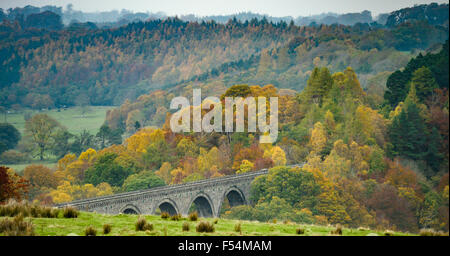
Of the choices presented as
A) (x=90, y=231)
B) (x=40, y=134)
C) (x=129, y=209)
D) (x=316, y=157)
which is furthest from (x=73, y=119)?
(x=90, y=231)

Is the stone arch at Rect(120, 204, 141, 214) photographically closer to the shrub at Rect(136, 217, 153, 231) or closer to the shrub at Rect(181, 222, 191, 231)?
the shrub at Rect(136, 217, 153, 231)

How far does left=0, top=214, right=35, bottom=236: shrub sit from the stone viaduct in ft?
92.7

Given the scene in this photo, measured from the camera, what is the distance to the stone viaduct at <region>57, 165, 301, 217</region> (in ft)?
173

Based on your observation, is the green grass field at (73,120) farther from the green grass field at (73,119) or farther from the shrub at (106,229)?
the shrub at (106,229)

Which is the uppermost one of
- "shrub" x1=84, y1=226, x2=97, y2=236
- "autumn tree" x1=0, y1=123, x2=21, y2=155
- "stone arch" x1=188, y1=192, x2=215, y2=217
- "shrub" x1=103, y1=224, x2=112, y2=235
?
"shrub" x1=84, y1=226, x2=97, y2=236

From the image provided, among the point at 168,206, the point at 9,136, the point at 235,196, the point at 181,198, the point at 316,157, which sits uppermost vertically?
the point at 316,157

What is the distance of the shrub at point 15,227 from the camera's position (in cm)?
1727

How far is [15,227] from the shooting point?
1762 cm

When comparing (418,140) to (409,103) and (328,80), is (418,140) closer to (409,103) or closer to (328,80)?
(409,103)

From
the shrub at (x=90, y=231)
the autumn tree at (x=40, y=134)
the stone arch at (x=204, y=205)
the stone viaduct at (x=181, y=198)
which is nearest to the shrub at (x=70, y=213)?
the shrub at (x=90, y=231)

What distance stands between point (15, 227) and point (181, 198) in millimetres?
47699

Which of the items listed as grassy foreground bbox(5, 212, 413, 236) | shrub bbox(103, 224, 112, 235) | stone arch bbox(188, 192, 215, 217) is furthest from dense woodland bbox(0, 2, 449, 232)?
shrub bbox(103, 224, 112, 235)

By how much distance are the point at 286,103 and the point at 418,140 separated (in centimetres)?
3763

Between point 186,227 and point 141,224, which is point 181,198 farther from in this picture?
point 186,227
